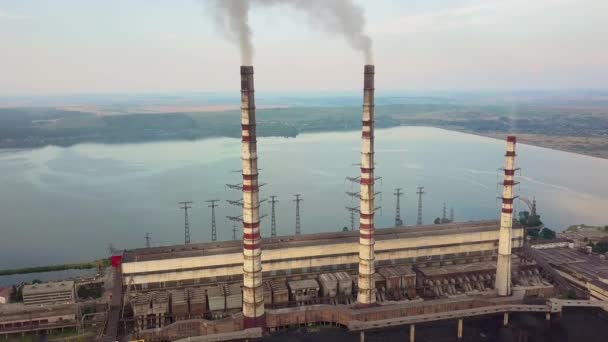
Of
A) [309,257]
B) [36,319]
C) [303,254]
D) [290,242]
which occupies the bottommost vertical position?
[36,319]

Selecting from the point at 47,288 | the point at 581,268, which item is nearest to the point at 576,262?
the point at 581,268

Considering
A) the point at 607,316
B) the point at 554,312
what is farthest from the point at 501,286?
the point at 607,316

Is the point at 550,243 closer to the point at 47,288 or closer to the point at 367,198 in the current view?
the point at 367,198

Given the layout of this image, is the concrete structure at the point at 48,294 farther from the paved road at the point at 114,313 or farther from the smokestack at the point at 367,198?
the smokestack at the point at 367,198

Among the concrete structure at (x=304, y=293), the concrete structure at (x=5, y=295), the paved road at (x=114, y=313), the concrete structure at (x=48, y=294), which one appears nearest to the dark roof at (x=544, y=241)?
the concrete structure at (x=304, y=293)

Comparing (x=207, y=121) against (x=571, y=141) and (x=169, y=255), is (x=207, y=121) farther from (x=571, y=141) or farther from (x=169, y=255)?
(x=169, y=255)

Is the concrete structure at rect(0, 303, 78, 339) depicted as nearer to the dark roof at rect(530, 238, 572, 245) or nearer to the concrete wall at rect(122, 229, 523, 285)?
the concrete wall at rect(122, 229, 523, 285)
